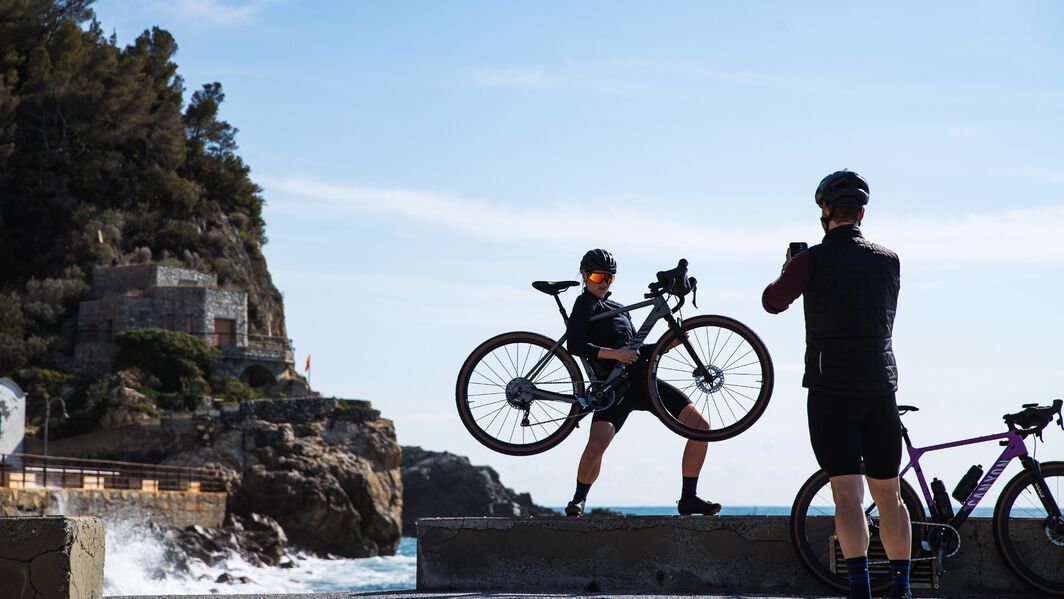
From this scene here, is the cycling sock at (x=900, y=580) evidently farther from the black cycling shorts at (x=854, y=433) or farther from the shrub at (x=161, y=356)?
the shrub at (x=161, y=356)

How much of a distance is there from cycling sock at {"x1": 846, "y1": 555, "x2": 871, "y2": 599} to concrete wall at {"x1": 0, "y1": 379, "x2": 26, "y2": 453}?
44.7m

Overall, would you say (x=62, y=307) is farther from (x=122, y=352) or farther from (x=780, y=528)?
(x=780, y=528)

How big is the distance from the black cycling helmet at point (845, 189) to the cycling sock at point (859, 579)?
1559 millimetres

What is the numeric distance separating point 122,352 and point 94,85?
2350cm

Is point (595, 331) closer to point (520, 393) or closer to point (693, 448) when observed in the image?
point (520, 393)

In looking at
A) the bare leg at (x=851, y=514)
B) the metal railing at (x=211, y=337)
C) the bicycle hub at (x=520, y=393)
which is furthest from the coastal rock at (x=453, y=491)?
the bare leg at (x=851, y=514)

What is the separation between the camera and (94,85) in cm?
7400

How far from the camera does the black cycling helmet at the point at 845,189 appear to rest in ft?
18.1

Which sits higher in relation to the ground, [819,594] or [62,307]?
[62,307]

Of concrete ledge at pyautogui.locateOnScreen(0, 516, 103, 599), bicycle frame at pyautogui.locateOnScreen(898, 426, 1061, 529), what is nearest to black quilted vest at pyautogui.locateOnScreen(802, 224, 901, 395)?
bicycle frame at pyautogui.locateOnScreen(898, 426, 1061, 529)

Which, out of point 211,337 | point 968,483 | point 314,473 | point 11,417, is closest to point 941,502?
point 968,483

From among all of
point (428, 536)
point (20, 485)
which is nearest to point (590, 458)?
point (428, 536)

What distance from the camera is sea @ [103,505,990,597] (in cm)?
3812

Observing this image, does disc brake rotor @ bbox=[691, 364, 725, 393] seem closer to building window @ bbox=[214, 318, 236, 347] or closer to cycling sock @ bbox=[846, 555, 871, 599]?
cycling sock @ bbox=[846, 555, 871, 599]
